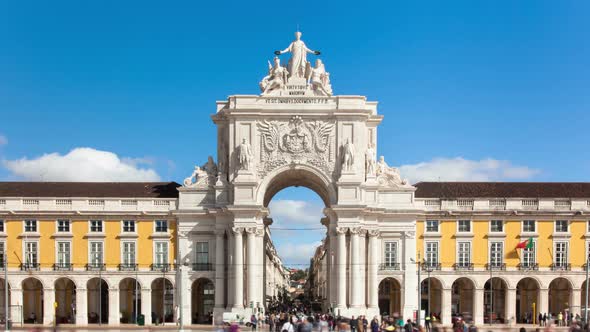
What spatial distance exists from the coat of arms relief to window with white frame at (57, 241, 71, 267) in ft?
63.8

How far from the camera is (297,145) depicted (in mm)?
73375

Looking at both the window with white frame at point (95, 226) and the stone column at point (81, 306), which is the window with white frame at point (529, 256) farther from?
the stone column at point (81, 306)

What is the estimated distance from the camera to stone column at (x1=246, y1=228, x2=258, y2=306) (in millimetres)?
72062

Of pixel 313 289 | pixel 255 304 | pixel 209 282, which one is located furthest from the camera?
pixel 313 289

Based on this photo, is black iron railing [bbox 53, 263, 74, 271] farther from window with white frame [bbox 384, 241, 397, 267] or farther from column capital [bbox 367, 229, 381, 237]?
window with white frame [bbox 384, 241, 397, 267]

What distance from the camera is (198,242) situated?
7500 cm

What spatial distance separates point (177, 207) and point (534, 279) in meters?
34.5

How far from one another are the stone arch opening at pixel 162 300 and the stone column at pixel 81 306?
20.7ft

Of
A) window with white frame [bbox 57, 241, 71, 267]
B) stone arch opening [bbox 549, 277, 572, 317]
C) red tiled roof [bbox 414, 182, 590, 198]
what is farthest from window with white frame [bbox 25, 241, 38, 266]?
stone arch opening [bbox 549, 277, 572, 317]

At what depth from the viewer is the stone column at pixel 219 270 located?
241ft

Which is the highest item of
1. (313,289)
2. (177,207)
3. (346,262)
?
(177,207)

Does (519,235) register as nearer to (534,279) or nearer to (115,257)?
(534,279)

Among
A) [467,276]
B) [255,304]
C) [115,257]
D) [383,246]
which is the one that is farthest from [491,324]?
[115,257]

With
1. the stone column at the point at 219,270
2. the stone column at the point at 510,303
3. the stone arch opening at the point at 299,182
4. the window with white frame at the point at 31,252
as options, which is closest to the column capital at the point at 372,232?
the stone arch opening at the point at 299,182
